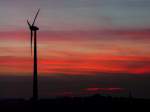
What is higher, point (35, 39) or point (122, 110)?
point (35, 39)

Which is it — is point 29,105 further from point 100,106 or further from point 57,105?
point 100,106

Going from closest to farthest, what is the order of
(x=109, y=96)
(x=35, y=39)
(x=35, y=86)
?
(x=35, y=86) < (x=35, y=39) < (x=109, y=96)

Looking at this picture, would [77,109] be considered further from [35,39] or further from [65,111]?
[35,39]

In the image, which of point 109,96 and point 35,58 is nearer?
point 35,58

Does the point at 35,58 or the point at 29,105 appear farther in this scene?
the point at 29,105

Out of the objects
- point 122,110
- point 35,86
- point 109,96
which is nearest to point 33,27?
point 35,86

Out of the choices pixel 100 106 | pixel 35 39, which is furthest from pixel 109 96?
pixel 35 39

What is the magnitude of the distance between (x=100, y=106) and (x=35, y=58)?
1913cm

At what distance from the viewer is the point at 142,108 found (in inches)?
3656

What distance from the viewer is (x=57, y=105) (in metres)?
98.6

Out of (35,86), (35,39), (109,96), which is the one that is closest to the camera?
(35,86)

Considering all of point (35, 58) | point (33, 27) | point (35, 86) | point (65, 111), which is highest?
point (33, 27)

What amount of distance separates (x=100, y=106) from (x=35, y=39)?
21.8m

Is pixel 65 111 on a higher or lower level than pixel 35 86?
lower
